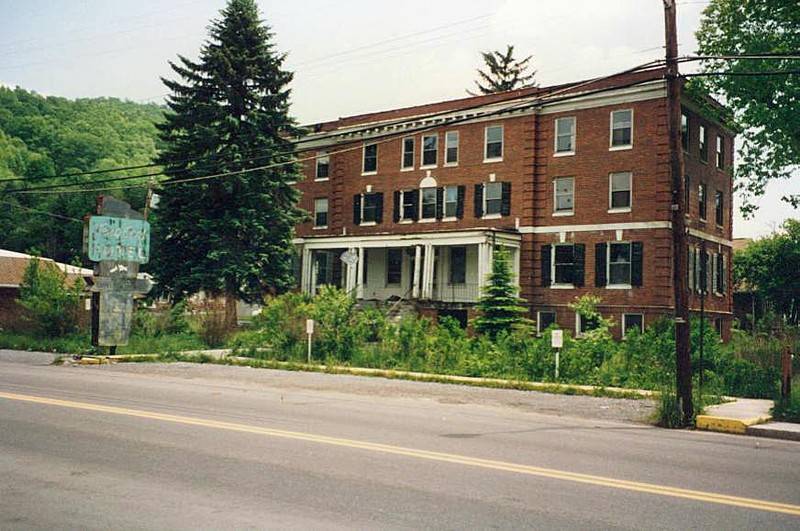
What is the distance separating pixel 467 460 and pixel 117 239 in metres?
18.3

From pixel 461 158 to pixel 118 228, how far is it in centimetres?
2016

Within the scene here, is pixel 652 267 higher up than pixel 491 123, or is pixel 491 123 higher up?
pixel 491 123

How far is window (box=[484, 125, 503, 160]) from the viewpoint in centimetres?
3841

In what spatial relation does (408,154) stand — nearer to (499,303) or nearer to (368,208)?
(368,208)

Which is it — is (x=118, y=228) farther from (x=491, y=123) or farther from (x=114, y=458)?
(x=491, y=123)

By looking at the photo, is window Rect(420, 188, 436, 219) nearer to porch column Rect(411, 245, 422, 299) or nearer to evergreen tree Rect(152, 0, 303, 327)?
porch column Rect(411, 245, 422, 299)

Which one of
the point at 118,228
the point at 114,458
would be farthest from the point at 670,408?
the point at 118,228

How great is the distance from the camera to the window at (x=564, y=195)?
3622 centimetres

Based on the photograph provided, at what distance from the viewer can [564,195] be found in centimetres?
3644

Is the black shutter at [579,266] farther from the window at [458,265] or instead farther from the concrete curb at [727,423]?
the concrete curb at [727,423]

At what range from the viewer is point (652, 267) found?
33.4m

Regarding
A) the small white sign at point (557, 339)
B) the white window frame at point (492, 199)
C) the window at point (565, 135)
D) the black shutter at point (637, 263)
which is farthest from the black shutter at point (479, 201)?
the small white sign at point (557, 339)

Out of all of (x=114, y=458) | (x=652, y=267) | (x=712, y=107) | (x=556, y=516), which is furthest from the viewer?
(x=712, y=107)

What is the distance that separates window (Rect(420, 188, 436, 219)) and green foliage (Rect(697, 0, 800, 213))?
14314 mm
